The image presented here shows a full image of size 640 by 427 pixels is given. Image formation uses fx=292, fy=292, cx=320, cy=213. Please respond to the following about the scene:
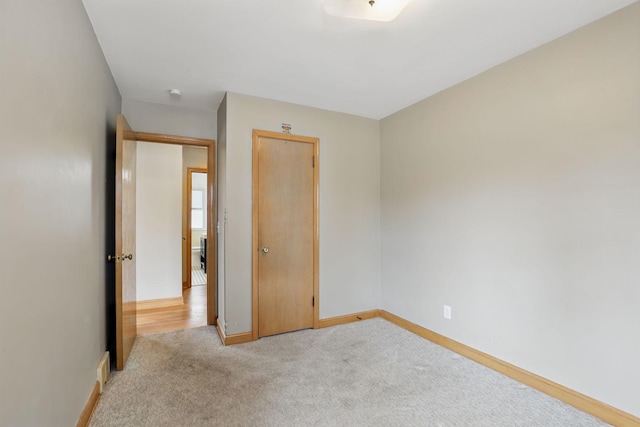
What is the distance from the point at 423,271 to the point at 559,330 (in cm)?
122

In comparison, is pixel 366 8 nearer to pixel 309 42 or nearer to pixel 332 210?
pixel 309 42

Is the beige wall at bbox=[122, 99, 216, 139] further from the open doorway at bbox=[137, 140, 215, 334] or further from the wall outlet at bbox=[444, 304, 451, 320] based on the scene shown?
the wall outlet at bbox=[444, 304, 451, 320]

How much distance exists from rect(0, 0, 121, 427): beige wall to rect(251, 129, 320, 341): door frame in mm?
1314

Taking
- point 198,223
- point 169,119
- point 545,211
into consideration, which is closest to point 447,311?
point 545,211

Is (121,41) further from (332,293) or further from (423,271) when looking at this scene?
(423,271)

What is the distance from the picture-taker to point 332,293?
136 inches

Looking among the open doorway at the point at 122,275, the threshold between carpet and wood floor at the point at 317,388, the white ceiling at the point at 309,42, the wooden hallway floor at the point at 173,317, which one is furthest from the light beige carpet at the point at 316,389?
the white ceiling at the point at 309,42

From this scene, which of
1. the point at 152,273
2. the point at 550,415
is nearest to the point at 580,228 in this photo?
the point at 550,415

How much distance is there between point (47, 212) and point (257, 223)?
184cm

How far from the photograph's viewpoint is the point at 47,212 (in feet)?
4.21

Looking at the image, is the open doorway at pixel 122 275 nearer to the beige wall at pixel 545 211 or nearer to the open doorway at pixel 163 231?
the open doorway at pixel 163 231

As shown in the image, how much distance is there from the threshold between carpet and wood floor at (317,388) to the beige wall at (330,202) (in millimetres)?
571

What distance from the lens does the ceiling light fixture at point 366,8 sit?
4.98 ft

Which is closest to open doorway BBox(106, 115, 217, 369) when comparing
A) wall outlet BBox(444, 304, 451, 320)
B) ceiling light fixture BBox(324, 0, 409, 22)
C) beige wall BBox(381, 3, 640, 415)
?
ceiling light fixture BBox(324, 0, 409, 22)
